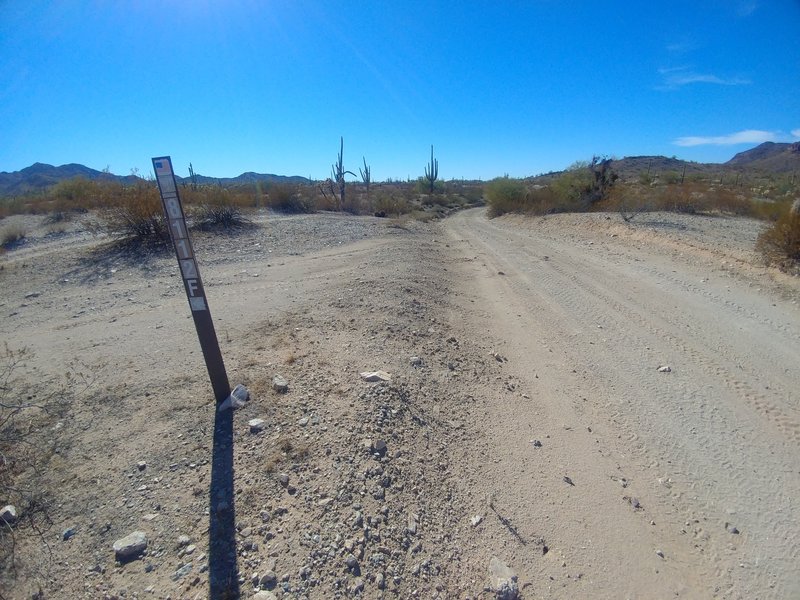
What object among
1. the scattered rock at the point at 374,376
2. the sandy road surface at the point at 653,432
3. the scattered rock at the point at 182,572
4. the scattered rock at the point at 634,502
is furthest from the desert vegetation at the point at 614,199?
the scattered rock at the point at 182,572

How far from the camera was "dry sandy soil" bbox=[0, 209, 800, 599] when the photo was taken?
236 cm

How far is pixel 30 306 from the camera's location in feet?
21.8

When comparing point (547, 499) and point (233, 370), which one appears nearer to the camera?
point (547, 499)

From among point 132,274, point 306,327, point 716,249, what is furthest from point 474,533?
point 716,249

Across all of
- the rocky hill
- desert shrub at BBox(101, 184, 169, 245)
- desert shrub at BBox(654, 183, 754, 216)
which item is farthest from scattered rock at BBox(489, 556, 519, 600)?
the rocky hill

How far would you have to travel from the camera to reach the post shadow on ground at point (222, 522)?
2143 millimetres

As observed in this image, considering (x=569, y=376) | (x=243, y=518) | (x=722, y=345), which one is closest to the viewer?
(x=243, y=518)

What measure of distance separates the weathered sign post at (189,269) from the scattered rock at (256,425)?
0.47 metres

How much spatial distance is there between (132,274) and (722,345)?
10586 millimetres

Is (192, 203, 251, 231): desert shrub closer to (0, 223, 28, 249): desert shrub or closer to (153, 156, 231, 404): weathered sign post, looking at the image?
(0, 223, 28, 249): desert shrub

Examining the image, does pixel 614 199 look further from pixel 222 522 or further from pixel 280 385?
Result: pixel 222 522

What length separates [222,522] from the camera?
249cm

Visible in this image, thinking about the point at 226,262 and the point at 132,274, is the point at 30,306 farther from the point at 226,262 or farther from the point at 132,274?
the point at 226,262

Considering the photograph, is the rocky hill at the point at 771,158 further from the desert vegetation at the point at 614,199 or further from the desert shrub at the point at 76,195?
the desert shrub at the point at 76,195
